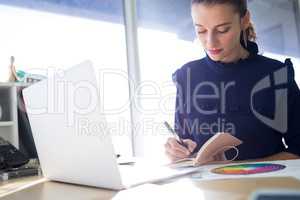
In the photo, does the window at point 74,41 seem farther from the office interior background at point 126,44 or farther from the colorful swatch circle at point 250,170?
the colorful swatch circle at point 250,170

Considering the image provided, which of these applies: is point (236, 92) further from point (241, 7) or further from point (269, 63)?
point (241, 7)

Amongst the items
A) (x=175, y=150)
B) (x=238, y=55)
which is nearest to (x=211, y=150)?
(x=175, y=150)

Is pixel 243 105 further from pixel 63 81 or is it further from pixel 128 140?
pixel 63 81

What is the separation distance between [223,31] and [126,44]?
2.60 feet

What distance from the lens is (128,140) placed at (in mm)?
2266

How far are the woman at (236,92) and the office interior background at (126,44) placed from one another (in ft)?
0.59

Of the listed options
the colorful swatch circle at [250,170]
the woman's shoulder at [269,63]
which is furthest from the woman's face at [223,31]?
the colorful swatch circle at [250,170]

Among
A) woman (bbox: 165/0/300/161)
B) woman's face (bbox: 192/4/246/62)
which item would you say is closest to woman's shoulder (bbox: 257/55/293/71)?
woman (bbox: 165/0/300/161)

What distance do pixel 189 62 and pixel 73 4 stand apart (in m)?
0.91

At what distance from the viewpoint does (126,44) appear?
2.37 meters

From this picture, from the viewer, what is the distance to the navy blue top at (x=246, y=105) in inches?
67.9

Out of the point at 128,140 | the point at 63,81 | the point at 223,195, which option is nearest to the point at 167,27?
the point at 128,140

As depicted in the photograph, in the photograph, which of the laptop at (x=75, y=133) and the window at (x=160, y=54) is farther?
the window at (x=160, y=54)

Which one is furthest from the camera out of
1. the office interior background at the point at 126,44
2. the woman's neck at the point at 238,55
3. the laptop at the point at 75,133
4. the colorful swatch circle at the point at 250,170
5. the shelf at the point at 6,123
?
the office interior background at the point at 126,44
